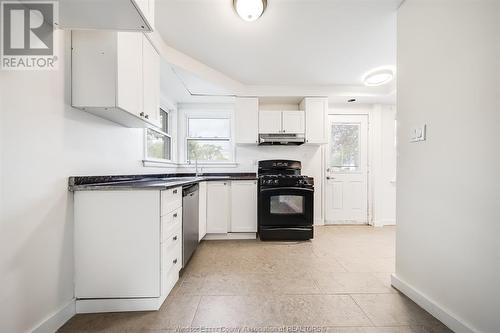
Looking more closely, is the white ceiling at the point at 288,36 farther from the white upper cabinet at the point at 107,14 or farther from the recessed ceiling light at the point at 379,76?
the white upper cabinet at the point at 107,14

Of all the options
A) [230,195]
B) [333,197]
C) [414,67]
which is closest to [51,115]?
[230,195]

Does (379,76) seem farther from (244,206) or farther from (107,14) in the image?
(107,14)

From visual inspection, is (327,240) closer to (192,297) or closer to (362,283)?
(362,283)

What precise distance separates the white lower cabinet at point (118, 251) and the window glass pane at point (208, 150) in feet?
8.42

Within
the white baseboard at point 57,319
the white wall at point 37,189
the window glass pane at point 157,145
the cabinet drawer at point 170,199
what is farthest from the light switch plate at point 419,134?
the window glass pane at point 157,145

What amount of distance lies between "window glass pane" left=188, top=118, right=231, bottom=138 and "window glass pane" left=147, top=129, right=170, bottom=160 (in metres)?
0.50

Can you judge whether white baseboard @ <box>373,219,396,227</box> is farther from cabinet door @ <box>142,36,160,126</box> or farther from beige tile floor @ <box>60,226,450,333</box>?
cabinet door @ <box>142,36,160,126</box>

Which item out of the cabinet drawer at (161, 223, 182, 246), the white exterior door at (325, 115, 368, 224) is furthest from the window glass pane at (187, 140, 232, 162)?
the cabinet drawer at (161, 223, 182, 246)

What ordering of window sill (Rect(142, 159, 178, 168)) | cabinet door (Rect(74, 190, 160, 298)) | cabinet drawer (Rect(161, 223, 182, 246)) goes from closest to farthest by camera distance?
1. cabinet door (Rect(74, 190, 160, 298))
2. cabinet drawer (Rect(161, 223, 182, 246))
3. window sill (Rect(142, 159, 178, 168))

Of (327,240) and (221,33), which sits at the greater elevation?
(221,33)

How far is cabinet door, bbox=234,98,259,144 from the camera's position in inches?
145

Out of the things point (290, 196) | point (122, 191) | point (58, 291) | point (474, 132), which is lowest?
point (58, 291)

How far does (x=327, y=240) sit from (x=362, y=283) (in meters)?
1.26

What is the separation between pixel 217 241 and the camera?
3.25 m
